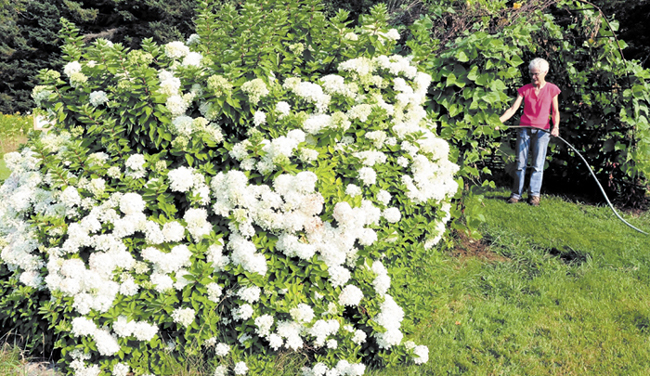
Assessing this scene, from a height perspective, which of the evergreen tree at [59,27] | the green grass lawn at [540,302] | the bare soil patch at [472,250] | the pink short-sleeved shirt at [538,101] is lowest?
the evergreen tree at [59,27]

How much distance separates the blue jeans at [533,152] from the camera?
238 inches

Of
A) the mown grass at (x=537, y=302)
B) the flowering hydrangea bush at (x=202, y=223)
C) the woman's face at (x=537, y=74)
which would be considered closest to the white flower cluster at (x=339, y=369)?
the flowering hydrangea bush at (x=202, y=223)

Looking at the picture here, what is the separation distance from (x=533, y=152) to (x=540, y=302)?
269 centimetres

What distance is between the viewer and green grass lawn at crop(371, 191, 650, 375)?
323 centimetres

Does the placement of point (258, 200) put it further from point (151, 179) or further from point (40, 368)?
point (40, 368)

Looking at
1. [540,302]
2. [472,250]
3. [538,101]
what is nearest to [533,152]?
[538,101]

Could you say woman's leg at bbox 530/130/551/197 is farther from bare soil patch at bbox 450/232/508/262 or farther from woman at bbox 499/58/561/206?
bare soil patch at bbox 450/232/508/262

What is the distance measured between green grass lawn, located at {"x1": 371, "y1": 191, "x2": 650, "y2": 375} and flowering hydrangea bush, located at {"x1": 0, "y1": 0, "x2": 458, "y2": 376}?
20.0 inches

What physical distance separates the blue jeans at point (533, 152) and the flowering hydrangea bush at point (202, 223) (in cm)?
340

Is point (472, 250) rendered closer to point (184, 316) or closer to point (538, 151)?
point (538, 151)

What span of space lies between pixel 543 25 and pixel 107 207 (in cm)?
563

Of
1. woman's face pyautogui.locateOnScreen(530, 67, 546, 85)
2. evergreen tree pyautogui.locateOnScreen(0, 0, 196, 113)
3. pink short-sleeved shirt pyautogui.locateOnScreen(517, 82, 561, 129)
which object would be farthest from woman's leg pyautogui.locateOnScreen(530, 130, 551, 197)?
evergreen tree pyautogui.locateOnScreen(0, 0, 196, 113)

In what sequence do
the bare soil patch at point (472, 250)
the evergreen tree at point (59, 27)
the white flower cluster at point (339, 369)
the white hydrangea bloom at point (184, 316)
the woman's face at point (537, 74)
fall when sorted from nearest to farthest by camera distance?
the white hydrangea bloom at point (184, 316) → the white flower cluster at point (339, 369) → the bare soil patch at point (472, 250) → the woman's face at point (537, 74) → the evergreen tree at point (59, 27)

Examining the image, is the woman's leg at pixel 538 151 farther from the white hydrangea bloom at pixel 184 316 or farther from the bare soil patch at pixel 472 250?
the white hydrangea bloom at pixel 184 316
